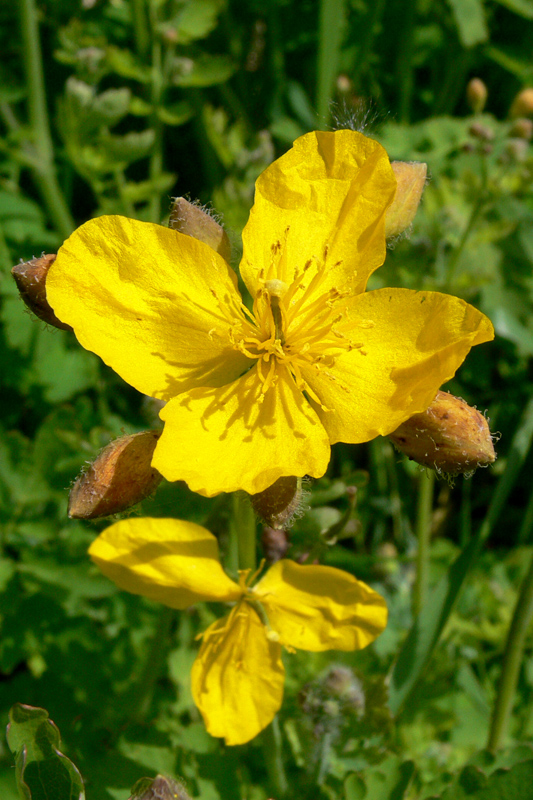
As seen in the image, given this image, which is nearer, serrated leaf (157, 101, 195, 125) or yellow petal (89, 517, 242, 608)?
yellow petal (89, 517, 242, 608)

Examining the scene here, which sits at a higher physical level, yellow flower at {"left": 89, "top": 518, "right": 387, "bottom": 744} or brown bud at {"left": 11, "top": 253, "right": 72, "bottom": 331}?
brown bud at {"left": 11, "top": 253, "right": 72, "bottom": 331}

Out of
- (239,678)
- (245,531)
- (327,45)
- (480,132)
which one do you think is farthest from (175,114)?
(239,678)

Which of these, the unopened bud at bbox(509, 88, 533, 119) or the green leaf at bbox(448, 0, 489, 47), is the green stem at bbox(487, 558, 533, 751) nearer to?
the unopened bud at bbox(509, 88, 533, 119)

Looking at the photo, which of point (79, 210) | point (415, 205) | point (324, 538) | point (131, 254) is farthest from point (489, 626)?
point (79, 210)

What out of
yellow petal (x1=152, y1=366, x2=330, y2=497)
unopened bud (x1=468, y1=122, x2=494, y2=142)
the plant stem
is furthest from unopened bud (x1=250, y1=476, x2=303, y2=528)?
the plant stem

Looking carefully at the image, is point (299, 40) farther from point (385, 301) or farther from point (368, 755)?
point (368, 755)

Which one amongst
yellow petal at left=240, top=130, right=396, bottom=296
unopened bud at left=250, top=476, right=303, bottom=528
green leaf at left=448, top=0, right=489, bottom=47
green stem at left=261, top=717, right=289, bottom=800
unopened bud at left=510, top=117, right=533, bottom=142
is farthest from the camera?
green leaf at left=448, top=0, right=489, bottom=47
